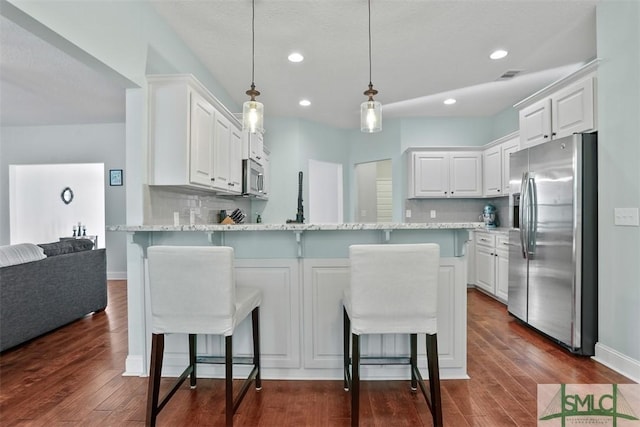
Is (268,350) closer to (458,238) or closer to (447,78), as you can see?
(458,238)

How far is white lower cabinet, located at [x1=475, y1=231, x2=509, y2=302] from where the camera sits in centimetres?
421

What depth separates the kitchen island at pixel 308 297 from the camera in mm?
2291

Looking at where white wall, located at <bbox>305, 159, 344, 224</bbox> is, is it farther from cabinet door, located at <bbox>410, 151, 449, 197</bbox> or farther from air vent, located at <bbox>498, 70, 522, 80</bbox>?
air vent, located at <bbox>498, 70, 522, 80</bbox>

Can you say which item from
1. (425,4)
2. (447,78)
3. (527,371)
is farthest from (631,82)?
(527,371)

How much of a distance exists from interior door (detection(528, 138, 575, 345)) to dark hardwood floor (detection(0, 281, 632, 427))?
29 centimetres

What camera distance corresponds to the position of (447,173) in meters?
5.36

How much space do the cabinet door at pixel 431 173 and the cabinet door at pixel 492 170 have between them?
21.7 inches

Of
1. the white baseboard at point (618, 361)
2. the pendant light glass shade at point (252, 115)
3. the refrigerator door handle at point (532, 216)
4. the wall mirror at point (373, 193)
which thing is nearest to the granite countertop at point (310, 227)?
the pendant light glass shade at point (252, 115)

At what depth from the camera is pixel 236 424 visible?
1842 mm

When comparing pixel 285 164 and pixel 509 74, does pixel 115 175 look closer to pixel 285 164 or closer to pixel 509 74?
pixel 285 164

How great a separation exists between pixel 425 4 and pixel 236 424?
3.12 metres

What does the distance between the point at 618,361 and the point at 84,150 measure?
24.9 feet

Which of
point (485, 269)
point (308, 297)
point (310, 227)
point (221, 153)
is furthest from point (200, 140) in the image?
point (485, 269)

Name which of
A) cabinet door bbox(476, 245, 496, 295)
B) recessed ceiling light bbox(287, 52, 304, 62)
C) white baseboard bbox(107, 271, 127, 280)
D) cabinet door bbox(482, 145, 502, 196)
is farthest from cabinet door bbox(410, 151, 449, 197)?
white baseboard bbox(107, 271, 127, 280)
